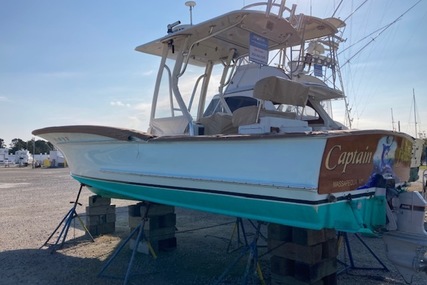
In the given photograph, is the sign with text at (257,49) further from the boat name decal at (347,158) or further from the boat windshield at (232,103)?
the boat name decal at (347,158)

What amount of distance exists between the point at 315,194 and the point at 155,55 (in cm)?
430

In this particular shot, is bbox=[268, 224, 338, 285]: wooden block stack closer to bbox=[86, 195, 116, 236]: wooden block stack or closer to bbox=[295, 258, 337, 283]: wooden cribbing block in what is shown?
bbox=[295, 258, 337, 283]: wooden cribbing block

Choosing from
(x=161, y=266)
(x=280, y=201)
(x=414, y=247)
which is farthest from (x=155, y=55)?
(x=414, y=247)

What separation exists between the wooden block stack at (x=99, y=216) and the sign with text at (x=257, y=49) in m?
4.48

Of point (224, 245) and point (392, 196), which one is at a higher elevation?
point (392, 196)

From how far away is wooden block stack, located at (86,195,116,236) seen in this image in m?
7.25

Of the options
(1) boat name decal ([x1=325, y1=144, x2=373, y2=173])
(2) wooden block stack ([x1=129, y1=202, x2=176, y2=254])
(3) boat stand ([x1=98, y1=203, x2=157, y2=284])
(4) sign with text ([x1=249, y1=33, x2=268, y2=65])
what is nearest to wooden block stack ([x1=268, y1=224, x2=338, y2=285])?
(1) boat name decal ([x1=325, y1=144, x2=373, y2=173])

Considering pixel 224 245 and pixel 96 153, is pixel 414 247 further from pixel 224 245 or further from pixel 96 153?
pixel 96 153

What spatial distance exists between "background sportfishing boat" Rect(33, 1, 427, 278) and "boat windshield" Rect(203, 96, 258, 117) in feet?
0.07

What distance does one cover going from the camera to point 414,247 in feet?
11.6

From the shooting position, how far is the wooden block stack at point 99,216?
7254mm

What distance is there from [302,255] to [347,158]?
1245mm

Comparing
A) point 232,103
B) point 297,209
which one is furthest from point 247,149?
point 232,103

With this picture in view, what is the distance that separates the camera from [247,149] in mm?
3547
